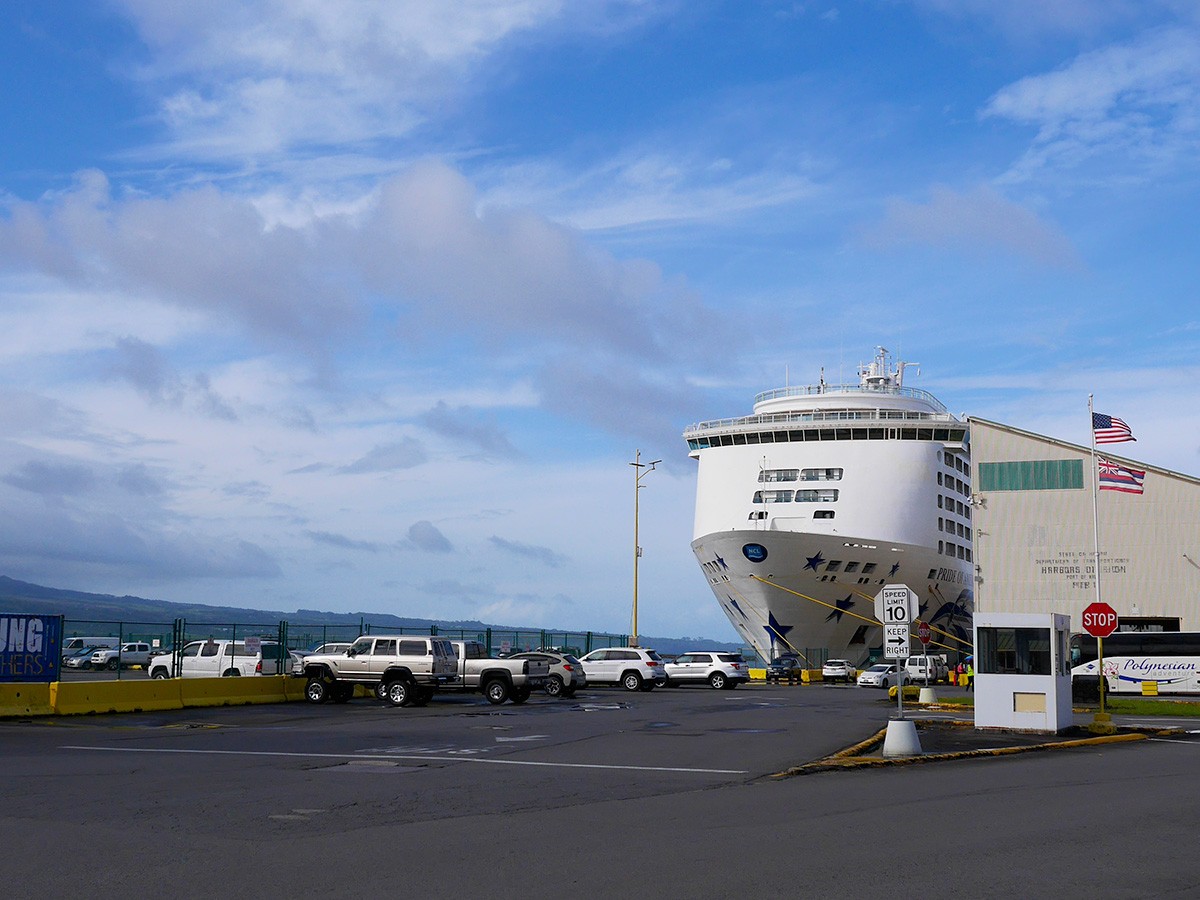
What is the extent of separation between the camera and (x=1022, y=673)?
66.3ft

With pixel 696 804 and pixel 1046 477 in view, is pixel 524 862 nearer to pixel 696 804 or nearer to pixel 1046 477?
pixel 696 804

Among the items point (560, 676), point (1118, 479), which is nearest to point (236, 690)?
point (560, 676)

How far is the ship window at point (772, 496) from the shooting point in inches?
2121

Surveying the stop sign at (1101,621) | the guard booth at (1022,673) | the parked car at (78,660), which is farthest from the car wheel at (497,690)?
the parked car at (78,660)

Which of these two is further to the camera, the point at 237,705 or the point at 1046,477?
the point at 1046,477

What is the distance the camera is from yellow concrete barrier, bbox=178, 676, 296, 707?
83.0 feet

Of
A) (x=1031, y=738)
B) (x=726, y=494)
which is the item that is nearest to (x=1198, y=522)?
(x=726, y=494)

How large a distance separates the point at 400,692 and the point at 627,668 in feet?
43.0

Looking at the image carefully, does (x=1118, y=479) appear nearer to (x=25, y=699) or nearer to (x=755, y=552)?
(x=755, y=552)

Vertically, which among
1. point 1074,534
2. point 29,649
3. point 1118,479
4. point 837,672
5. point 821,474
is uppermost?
point 821,474

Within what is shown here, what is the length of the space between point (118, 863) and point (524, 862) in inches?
111

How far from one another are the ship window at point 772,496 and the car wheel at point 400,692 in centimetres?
3009

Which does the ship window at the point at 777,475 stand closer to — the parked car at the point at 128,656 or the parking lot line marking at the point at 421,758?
the parked car at the point at 128,656

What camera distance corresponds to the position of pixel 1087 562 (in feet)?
157
